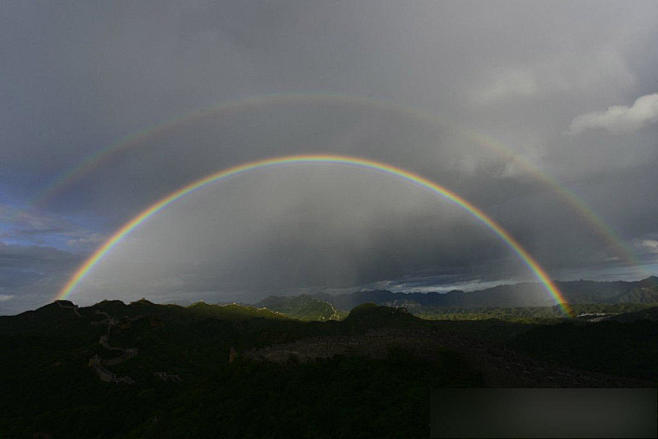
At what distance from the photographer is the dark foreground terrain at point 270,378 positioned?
2495 cm

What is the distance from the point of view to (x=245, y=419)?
2673 cm

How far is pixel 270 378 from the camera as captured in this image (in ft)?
101

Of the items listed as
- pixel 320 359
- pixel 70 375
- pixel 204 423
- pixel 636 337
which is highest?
pixel 320 359

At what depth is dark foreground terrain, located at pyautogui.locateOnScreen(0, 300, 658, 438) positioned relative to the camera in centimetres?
2495

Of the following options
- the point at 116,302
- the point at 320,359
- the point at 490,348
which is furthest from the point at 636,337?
the point at 116,302

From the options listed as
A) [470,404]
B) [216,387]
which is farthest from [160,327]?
[470,404]

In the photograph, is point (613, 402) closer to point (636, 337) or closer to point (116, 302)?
point (636, 337)

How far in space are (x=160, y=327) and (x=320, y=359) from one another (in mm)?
116309

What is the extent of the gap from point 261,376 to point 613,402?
2909cm

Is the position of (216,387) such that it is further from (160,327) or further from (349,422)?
(160,327)

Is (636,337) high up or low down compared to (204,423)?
down

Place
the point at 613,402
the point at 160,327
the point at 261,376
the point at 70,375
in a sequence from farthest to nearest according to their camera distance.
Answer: the point at 160,327
the point at 70,375
the point at 261,376
the point at 613,402

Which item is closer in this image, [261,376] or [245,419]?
[245,419]

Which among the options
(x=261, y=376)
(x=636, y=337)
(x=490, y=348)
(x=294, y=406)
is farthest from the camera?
(x=636, y=337)
